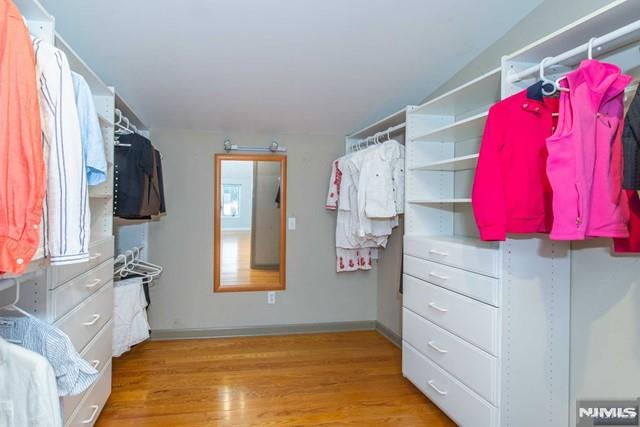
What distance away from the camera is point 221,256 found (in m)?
3.38


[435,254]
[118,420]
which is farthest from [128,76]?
[435,254]

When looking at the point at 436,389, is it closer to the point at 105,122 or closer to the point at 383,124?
the point at 383,124

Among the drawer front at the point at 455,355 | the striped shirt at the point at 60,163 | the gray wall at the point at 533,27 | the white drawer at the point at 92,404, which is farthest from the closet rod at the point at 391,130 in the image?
the white drawer at the point at 92,404

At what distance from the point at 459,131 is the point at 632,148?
3.63 feet

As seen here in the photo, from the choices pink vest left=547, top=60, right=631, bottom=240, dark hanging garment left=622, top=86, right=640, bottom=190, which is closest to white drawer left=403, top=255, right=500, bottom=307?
pink vest left=547, top=60, right=631, bottom=240

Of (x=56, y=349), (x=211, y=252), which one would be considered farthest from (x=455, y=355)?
(x=211, y=252)

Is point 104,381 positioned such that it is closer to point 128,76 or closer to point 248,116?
point 128,76

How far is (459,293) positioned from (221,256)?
7.32ft

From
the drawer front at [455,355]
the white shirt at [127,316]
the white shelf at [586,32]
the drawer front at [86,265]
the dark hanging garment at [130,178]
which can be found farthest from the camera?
the white shirt at [127,316]

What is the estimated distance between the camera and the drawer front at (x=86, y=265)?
1.44 meters

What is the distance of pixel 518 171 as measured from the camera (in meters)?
1.55

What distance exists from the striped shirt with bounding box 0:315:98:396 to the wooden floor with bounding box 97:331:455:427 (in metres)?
1.03

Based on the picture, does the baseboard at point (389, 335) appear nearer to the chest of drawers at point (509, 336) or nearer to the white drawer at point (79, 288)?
the chest of drawers at point (509, 336)

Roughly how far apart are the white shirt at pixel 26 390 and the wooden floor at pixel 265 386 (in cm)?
123
